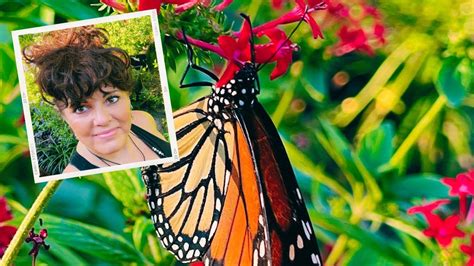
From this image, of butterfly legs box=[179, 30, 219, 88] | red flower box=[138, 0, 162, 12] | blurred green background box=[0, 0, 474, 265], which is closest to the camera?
red flower box=[138, 0, 162, 12]

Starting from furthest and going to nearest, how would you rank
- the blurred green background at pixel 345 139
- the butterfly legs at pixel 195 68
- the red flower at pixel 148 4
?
the blurred green background at pixel 345 139, the butterfly legs at pixel 195 68, the red flower at pixel 148 4

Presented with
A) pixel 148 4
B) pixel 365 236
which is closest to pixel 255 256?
pixel 365 236

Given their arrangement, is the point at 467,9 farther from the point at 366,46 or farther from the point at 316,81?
the point at 316,81

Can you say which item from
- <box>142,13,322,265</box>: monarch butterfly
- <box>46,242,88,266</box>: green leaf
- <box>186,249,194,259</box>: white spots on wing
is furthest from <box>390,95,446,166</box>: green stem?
<box>46,242,88,266</box>: green leaf

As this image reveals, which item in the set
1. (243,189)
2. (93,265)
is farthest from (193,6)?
(93,265)

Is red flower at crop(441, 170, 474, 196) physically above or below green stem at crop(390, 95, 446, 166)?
below

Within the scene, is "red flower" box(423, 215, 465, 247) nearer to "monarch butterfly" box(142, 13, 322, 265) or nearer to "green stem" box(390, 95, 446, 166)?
"green stem" box(390, 95, 446, 166)

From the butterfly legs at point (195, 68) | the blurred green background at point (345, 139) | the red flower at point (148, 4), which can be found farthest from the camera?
the blurred green background at point (345, 139)

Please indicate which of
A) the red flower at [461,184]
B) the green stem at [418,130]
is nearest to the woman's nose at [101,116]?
the green stem at [418,130]

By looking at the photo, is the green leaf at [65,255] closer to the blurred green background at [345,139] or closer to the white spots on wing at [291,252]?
the blurred green background at [345,139]
